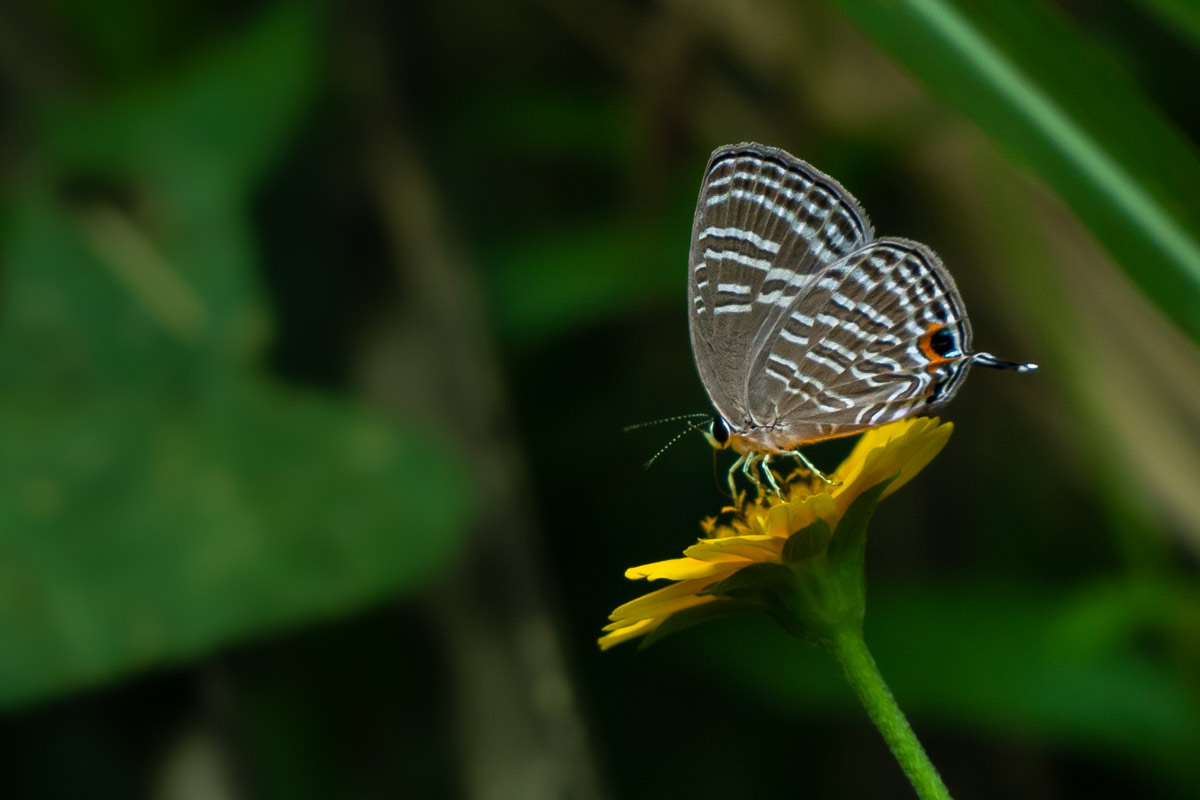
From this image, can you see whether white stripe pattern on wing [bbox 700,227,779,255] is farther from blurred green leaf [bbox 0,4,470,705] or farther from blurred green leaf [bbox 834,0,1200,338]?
blurred green leaf [bbox 0,4,470,705]

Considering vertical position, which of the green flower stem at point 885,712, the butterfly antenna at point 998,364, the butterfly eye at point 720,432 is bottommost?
the green flower stem at point 885,712

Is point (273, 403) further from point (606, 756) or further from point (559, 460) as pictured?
point (606, 756)

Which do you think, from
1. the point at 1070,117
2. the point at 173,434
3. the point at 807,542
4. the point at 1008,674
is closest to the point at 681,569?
the point at 807,542

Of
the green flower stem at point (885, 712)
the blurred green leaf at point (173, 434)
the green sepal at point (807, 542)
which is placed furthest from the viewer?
the blurred green leaf at point (173, 434)

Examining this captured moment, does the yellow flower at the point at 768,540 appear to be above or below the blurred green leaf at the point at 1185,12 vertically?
below

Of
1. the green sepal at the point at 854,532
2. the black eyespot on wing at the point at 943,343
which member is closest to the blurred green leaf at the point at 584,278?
the black eyespot on wing at the point at 943,343

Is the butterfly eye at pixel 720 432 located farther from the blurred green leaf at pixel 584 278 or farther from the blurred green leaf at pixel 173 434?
the blurred green leaf at pixel 584 278

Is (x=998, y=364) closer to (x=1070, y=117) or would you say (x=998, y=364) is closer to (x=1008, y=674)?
(x=1070, y=117)
